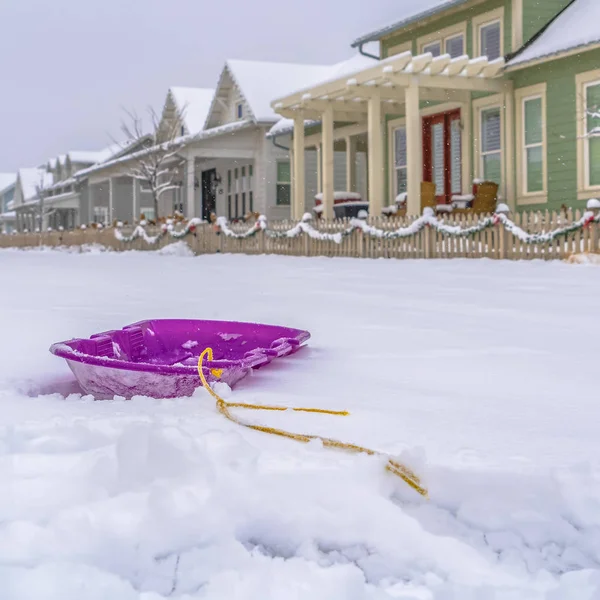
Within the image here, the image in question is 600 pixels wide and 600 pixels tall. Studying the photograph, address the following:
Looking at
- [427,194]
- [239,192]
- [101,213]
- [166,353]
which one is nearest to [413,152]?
[427,194]

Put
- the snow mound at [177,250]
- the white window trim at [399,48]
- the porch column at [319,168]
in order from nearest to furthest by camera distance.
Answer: the white window trim at [399,48], the snow mound at [177,250], the porch column at [319,168]

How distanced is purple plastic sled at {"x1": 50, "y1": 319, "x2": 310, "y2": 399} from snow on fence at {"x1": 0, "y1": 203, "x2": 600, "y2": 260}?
8652 mm

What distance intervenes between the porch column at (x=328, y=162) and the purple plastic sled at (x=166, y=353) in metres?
14.0

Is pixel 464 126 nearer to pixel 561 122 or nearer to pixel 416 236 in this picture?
pixel 561 122

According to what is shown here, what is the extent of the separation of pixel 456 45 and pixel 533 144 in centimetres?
350

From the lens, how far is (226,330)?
214 inches

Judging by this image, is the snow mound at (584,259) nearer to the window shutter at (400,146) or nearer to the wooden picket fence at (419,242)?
the wooden picket fence at (419,242)

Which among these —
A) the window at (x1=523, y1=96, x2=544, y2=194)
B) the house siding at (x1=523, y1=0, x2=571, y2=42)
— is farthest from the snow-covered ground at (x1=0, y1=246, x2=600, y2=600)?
the house siding at (x1=523, y1=0, x2=571, y2=42)

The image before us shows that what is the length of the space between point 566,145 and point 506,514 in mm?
15042

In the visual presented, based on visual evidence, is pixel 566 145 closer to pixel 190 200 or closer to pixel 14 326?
pixel 14 326

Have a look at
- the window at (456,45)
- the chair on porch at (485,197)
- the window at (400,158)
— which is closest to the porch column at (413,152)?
the chair on porch at (485,197)

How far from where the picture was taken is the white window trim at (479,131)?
17.7 m

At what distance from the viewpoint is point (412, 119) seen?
16.5 m

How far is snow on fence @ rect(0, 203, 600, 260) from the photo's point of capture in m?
13.2
